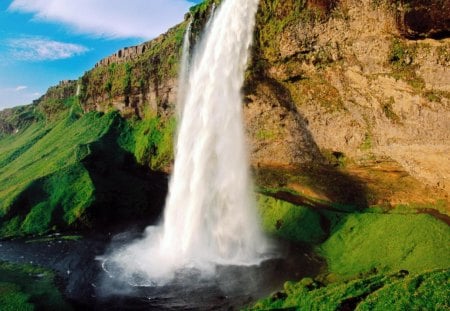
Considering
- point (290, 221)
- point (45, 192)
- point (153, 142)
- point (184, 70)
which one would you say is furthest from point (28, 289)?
point (153, 142)

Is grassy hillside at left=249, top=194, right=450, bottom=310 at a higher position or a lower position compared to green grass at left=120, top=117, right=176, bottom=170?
lower

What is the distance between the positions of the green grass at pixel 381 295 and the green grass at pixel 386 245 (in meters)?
4.02

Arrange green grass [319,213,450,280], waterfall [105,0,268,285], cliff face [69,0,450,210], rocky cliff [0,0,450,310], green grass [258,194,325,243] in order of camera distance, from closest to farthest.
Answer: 1. rocky cliff [0,0,450,310]
2. cliff face [69,0,450,210]
3. green grass [319,213,450,280]
4. waterfall [105,0,268,285]
5. green grass [258,194,325,243]

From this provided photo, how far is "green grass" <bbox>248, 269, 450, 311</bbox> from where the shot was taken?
10758 mm

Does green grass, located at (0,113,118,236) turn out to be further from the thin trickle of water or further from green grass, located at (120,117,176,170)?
the thin trickle of water

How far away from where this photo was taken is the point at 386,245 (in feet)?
63.2

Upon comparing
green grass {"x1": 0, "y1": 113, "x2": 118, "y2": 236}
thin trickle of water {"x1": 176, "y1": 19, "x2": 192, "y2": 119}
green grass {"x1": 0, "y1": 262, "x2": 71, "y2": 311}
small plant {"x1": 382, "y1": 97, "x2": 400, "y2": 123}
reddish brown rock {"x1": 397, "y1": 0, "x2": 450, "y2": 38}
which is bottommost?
green grass {"x1": 0, "y1": 262, "x2": 71, "y2": 311}

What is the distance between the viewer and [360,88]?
19938mm

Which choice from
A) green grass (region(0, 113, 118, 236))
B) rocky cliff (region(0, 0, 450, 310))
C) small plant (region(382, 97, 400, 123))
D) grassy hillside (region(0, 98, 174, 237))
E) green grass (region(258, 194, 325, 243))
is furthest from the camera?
grassy hillside (region(0, 98, 174, 237))

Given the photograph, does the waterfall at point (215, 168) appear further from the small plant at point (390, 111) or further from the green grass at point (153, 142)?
the small plant at point (390, 111)

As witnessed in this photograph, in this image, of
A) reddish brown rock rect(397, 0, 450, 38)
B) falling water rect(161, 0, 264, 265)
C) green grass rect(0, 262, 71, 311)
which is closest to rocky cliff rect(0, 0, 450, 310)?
reddish brown rock rect(397, 0, 450, 38)

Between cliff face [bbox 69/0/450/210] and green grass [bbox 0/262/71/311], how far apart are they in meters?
14.0

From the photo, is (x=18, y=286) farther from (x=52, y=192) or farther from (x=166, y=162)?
(x=166, y=162)

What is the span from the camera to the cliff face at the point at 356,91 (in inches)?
679
